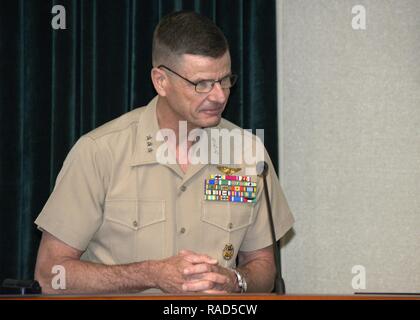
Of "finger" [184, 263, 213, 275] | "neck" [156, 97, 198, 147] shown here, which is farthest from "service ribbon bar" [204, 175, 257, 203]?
"finger" [184, 263, 213, 275]

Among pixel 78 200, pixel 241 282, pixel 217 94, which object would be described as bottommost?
pixel 241 282

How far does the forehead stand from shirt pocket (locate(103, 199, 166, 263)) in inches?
20.4

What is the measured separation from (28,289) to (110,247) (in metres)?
0.65

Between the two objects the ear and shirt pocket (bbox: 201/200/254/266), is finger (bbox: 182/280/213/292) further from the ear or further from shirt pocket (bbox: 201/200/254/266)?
the ear

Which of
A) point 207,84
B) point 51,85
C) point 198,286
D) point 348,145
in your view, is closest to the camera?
point 198,286

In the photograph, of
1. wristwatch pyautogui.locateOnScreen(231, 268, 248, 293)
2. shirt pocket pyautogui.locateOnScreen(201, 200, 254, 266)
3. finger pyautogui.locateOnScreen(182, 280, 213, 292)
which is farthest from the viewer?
shirt pocket pyautogui.locateOnScreen(201, 200, 254, 266)

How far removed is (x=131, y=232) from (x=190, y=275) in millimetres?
389

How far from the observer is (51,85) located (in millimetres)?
2848

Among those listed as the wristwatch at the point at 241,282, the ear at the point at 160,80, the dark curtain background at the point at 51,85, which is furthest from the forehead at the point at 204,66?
the wristwatch at the point at 241,282

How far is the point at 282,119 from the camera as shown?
3.16 metres

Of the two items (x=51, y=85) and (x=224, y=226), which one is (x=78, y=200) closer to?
(x=224, y=226)

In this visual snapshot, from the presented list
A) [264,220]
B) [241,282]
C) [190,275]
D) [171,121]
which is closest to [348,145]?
[264,220]

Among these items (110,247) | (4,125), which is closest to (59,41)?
(4,125)

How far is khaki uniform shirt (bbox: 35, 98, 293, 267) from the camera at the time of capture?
2348 mm
